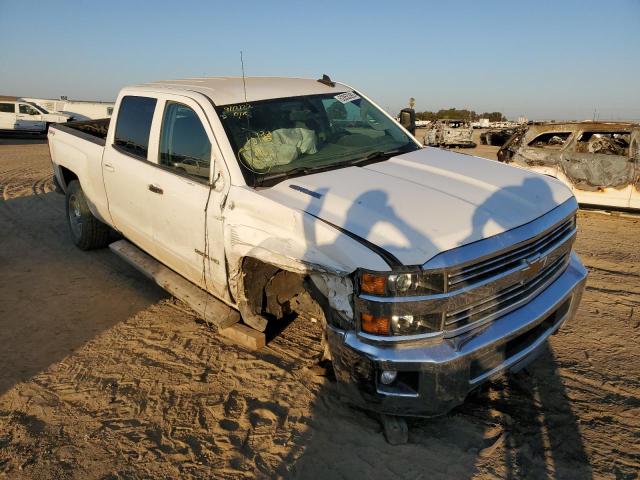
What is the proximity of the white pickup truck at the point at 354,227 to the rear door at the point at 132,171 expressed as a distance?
2 centimetres

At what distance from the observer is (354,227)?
264 cm

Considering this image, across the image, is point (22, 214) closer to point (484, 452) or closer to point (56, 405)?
point (56, 405)

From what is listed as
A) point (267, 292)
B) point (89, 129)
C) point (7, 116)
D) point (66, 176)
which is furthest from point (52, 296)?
point (7, 116)

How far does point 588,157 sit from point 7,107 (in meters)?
24.5

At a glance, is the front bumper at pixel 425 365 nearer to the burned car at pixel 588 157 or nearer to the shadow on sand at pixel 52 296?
the shadow on sand at pixel 52 296

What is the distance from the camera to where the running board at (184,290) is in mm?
3709

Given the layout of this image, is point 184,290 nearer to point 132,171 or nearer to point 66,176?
point 132,171

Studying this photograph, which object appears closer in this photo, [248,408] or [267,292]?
[248,408]

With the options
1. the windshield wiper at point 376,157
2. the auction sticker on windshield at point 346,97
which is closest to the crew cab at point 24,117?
the auction sticker on windshield at point 346,97

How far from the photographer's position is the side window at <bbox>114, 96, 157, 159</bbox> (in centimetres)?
441

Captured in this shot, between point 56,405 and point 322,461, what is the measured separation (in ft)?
6.12

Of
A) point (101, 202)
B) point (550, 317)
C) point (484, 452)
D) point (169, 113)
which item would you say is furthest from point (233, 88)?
point (484, 452)

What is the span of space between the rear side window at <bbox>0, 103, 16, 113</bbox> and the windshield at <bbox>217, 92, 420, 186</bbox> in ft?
78.0

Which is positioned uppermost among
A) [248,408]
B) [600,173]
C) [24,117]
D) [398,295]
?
[24,117]
